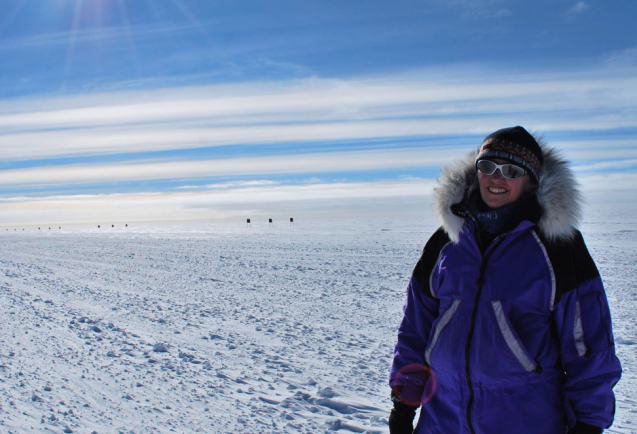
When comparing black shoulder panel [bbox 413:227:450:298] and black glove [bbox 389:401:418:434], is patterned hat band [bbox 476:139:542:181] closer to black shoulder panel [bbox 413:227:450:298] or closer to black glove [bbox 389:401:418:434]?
black shoulder panel [bbox 413:227:450:298]

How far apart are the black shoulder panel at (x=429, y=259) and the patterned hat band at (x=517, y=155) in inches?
15.5

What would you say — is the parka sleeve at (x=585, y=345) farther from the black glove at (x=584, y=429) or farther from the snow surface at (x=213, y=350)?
the snow surface at (x=213, y=350)

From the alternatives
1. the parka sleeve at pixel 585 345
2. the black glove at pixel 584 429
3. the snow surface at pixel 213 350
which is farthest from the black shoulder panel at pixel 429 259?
the snow surface at pixel 213 350

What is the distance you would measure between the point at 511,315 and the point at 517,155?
0.63 meters

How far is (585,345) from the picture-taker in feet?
5.43

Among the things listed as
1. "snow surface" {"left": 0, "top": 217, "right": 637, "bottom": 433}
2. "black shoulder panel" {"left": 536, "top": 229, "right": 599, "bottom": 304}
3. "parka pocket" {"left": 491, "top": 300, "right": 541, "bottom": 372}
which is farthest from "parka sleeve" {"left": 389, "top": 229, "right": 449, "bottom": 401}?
"snow surface" {"left": 0, "top": 217, "right": 637, "bottom": 433}

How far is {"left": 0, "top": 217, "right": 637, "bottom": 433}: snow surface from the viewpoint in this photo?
11.4ft

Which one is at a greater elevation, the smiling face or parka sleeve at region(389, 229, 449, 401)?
the smiling face

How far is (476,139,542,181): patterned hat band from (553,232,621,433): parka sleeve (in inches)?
14.0

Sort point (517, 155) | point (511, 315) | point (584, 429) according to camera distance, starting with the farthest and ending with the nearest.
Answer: point (517, 155) → point (511, 315) → point (584, 429)

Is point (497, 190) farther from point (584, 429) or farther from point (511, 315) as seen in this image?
point (584, 429)

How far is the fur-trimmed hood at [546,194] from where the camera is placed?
68.8 inches

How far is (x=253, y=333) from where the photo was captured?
5766 mm

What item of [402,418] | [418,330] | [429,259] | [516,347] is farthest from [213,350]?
[516,347]
